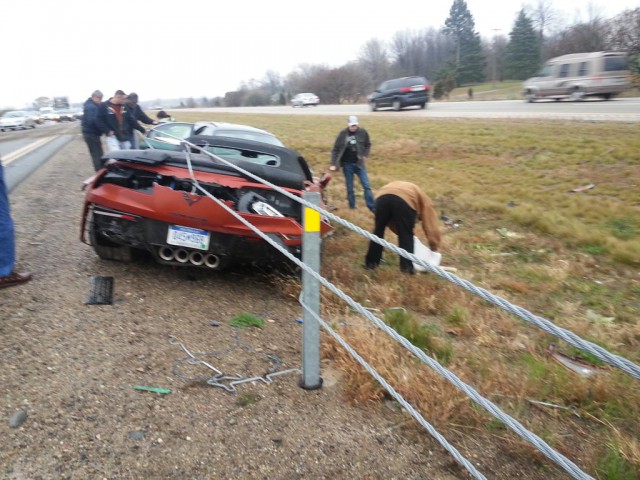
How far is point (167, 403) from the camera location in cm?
305

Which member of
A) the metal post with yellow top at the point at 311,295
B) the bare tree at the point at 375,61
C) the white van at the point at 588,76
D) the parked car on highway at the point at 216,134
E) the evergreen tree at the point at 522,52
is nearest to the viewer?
the metal post with yellow top at the point at 311,295

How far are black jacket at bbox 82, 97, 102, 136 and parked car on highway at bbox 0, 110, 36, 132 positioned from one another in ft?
103

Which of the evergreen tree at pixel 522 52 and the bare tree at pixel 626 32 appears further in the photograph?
the evergreen tree at pixel 522 52

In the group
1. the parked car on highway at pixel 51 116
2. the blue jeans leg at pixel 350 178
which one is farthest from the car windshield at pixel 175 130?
the parked car on highway at pixel 51 116

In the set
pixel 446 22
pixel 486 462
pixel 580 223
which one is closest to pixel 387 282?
pixel 486 462

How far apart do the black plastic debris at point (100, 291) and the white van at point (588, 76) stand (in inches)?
906

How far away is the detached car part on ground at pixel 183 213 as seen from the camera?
4.45 m

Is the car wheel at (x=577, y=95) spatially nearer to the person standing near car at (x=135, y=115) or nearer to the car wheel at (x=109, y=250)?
the person standing near car at (x=135, y=115)

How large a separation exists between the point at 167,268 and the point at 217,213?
114 centimetres

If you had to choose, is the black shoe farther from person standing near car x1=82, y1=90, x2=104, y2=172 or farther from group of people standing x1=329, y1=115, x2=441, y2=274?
person standing near car x1=82, y1=90, x2=104, y2=172

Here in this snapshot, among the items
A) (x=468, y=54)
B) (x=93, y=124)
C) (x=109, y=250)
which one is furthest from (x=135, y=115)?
(x=468, y=54)

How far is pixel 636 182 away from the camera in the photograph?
1013cm

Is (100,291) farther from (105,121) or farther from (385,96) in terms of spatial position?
(385,96)

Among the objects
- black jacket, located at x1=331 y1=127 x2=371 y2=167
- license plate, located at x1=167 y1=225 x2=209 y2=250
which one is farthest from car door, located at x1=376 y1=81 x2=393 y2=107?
license plate, located at x1=167 y1=225 x2=209 y2=250
